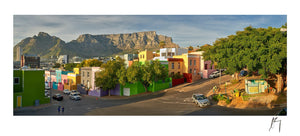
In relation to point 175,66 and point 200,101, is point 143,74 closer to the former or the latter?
point 175,66

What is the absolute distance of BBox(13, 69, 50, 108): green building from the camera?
27.6 m

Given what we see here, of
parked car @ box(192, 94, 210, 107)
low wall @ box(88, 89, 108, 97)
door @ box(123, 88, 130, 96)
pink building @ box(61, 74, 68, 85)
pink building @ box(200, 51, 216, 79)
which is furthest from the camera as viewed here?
pink building @ box(61, 74, 68, 85)

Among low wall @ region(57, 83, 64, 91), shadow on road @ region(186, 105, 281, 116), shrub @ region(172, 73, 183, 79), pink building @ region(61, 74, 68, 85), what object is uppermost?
shrub @ region(172, 73, 183, 79)

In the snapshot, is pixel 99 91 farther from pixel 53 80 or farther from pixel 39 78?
pixel 53 80

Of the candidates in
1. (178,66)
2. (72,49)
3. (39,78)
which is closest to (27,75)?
(39,78)

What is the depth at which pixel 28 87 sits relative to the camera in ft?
93.0

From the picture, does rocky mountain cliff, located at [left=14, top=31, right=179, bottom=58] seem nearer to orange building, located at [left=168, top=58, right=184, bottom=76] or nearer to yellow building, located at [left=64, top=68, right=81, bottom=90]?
yellow building, located at [left=64, top=68, right=81, bottom=90]

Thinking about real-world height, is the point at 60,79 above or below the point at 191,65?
below

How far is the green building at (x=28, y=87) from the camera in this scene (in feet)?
90.6

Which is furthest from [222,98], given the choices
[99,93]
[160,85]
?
[99,93]

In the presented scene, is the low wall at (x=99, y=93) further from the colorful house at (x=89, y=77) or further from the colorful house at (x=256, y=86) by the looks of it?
the colorful house at (x=256, y=86)

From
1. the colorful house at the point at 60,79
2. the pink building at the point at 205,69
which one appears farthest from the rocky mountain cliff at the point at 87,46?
the pink building at the point at 205,69

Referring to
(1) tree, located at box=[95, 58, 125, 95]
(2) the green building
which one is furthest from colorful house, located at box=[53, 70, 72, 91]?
(2) the green building

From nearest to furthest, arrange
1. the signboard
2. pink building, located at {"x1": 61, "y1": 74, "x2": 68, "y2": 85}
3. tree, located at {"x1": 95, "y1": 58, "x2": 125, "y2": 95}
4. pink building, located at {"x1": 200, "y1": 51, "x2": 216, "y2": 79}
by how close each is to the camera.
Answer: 1. the signboard
2. tree, located at {"x1": 95, "y1": 58, "x2": 125, "y2": 95}
3. pink building, located at {"x1": 200, "y1": 51, "x2": 216, "y2": 79}
4. pink building, located at {"x1": 61, "y1": 74, "x2": 68, "y2": 85}
